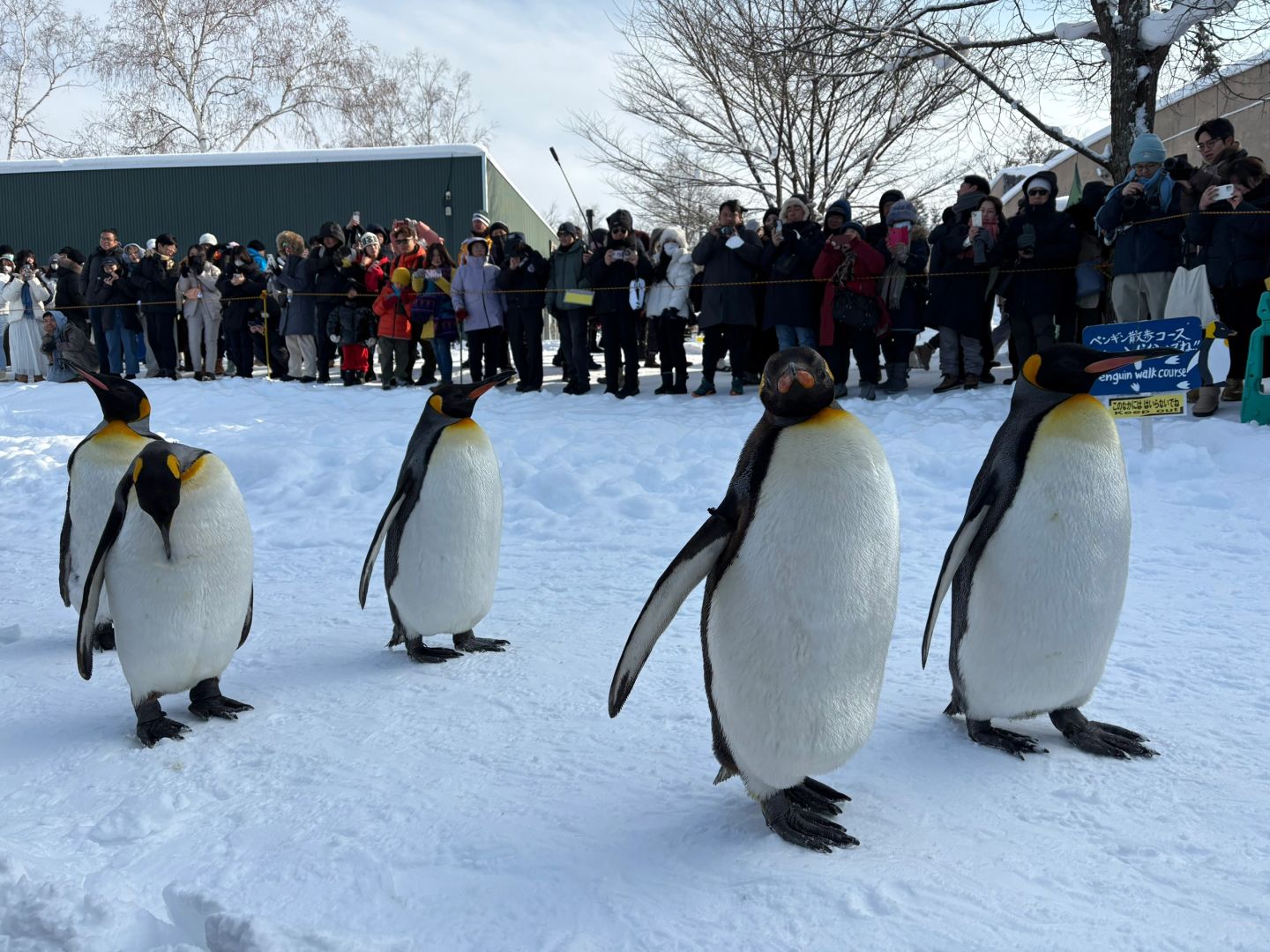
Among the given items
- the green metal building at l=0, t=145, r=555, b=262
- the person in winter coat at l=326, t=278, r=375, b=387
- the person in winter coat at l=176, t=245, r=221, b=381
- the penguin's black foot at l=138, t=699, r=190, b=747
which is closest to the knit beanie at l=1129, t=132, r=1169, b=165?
the penguin's black foot at l=138, t=699, r=190, b=747

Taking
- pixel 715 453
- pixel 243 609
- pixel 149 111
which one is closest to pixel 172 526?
pixel 243 609

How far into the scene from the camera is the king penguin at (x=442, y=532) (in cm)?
365

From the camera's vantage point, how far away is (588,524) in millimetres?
5660

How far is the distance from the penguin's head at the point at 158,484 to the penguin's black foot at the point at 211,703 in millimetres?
518

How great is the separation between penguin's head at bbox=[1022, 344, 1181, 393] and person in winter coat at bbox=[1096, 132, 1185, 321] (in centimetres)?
482

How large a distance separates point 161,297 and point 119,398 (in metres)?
8.61

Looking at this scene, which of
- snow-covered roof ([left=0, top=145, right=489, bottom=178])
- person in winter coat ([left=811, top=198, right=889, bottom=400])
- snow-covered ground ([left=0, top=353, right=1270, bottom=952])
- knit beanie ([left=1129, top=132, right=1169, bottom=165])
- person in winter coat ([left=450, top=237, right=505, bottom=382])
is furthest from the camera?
snow-covered roof ([left=0, top=145, right=489, bottom=178])

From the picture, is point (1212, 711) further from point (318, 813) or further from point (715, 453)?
point (715, 453)

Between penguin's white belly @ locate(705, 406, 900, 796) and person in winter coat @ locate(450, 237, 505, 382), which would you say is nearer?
penguin's white belly @ locate(705, 406, 900, 796)

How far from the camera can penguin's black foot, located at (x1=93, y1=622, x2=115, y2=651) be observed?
403 cm

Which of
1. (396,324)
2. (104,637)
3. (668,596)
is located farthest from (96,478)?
(396,324)

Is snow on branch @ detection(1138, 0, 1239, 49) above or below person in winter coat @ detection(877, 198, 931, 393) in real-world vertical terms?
above

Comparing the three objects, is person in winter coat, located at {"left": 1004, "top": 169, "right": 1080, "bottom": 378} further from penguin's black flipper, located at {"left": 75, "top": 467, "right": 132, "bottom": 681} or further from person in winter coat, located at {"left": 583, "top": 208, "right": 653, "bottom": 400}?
penguin's black flipper, located at {"left": 75, "top": 467, "right": 132, "bottom": 681}

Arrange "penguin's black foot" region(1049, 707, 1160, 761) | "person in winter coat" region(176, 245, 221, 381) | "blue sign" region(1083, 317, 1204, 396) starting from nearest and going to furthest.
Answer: "penguin's black foot" region(1049, 707, 1160, 761) < "blue sign" region(1083, 317, 1204, 396) < "person in winter coat" region(176, 245, 221, 381)
